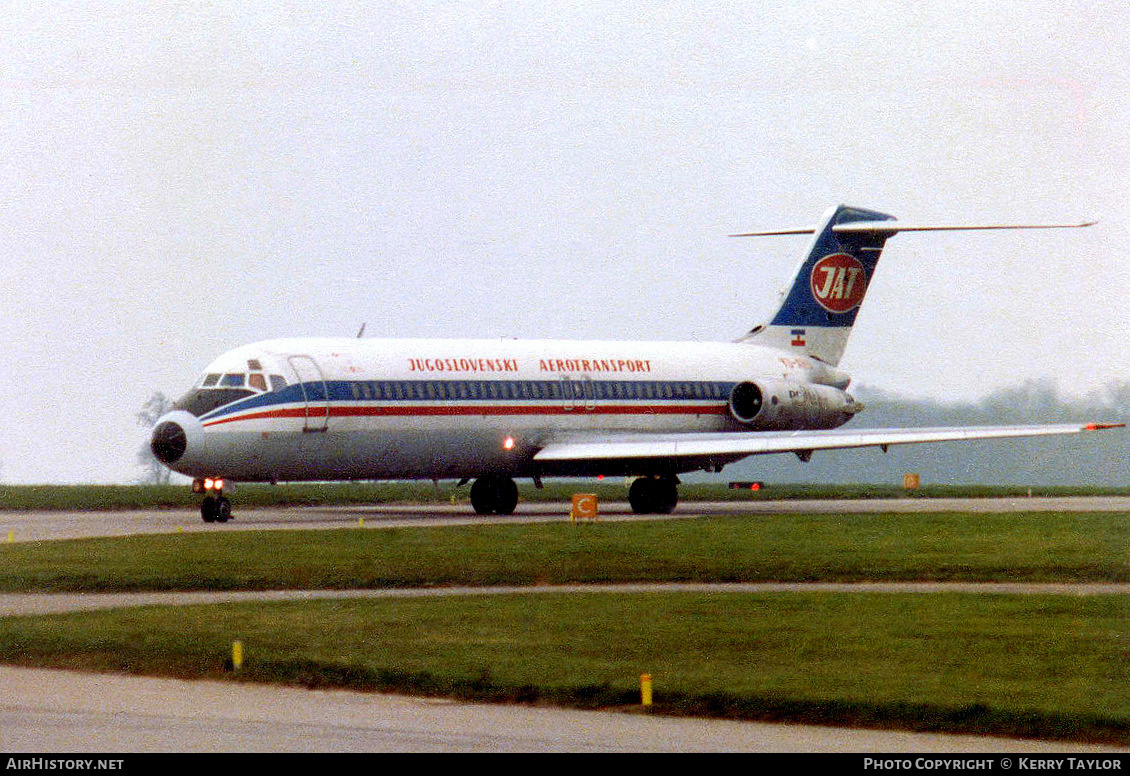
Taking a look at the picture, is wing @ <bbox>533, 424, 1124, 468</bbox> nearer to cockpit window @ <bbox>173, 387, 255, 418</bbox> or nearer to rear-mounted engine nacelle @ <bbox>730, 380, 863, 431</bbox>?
rear-mounted engine nacelle @ <bbox>730, 380, 863, 431</bbox>

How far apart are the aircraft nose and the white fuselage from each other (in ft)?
0.32

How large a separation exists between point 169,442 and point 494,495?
1072 cm

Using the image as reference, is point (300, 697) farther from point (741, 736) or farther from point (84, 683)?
point (741, 736)

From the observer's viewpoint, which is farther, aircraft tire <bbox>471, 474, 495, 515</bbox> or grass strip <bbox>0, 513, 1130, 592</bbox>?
aircraft tire <bbox>471, 474, 495, 515</bbox>

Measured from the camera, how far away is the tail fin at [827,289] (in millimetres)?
54344

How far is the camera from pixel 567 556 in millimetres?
30281

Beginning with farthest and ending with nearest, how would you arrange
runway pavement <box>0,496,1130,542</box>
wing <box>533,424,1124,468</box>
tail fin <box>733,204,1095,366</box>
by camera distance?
tail fin <box>733,204,1095,366</box>
wing <box>533,424,1124,468</box>
runway pavement <box>0,496,1130,542</box>

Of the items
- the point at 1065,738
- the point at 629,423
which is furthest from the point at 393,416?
the point at 1065,738

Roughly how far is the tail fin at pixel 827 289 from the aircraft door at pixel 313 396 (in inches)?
692

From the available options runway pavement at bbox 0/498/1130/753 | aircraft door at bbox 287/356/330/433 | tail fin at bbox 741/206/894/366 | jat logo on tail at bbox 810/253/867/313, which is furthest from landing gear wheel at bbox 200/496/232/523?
runway pavement at bbox 0/498/1130/753

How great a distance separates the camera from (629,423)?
49125mm

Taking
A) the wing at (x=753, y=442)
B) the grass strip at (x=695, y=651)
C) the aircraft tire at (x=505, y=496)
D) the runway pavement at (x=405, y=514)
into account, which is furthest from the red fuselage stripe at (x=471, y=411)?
the grass strip at (x=695, y=651)

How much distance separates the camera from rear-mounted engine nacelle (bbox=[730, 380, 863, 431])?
5116 centimetres

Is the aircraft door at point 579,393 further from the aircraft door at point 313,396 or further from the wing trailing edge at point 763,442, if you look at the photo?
the aircraft door at point 313,396
